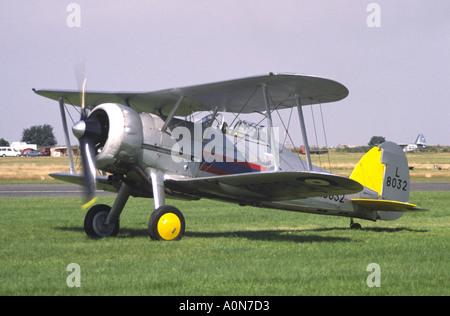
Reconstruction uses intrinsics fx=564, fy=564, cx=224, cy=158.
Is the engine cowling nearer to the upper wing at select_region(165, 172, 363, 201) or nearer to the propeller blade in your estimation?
the propeller blade

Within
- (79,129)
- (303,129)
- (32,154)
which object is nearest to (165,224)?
(79,129)

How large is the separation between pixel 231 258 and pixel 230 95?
3.36m

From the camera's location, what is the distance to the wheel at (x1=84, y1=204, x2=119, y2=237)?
34.5ft

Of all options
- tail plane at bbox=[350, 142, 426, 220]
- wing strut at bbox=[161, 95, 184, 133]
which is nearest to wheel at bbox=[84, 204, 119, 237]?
wing strut at bbox=[161, 95, 184, 133]

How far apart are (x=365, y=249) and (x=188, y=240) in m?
2.94

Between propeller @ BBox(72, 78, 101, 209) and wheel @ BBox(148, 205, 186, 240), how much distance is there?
1.05m

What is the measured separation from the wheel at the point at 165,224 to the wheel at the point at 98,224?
166 cm

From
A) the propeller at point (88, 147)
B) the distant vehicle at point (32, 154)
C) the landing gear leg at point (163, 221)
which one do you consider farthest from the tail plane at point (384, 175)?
the distant vehicle at point (32, 154)

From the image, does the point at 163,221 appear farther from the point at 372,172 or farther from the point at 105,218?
the point at 372,172

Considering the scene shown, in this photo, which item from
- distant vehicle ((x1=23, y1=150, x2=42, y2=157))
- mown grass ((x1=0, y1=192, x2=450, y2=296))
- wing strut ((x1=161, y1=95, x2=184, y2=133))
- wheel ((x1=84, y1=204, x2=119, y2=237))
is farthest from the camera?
distant vehicle ((x1=23, y1=150, x2=42, y2=157))

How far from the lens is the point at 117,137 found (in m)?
9.25

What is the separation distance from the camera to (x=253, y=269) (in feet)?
22.4

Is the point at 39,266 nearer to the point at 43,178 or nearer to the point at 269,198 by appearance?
the point at 269,198

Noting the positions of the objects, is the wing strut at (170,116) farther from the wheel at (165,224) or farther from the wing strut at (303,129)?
the wing strut at (303,129)
